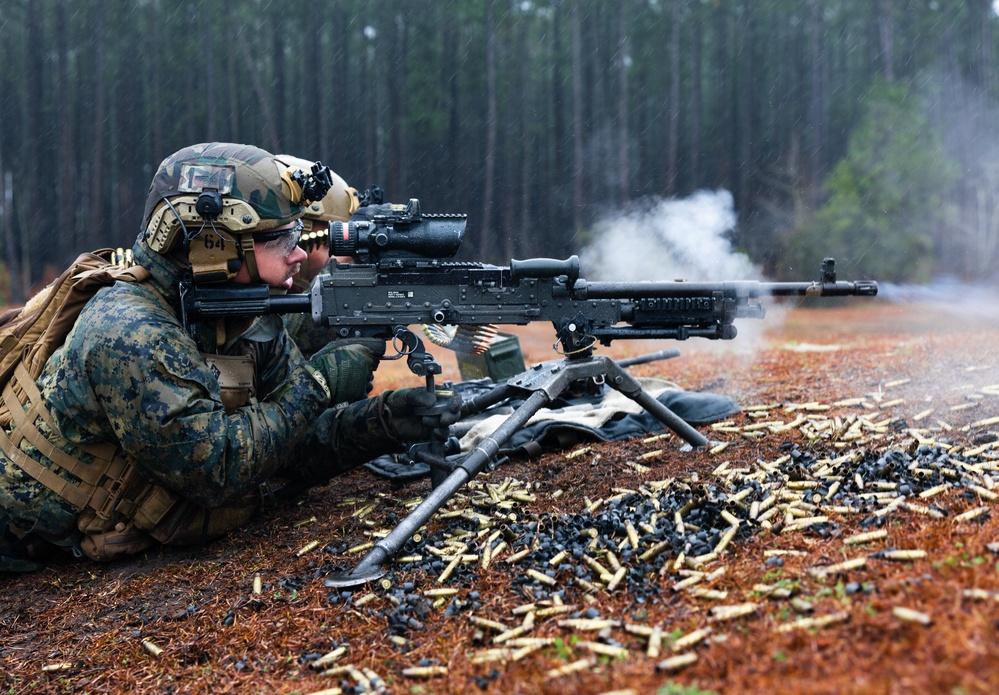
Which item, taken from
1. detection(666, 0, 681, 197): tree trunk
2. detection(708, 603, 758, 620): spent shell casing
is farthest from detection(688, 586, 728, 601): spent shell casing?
detection(666, 0, 681, 197): tree trunk

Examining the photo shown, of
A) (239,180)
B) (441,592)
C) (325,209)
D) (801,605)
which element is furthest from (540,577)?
(325,209)

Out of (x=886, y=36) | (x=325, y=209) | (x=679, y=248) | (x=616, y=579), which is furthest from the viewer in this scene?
(x=886, y=36)

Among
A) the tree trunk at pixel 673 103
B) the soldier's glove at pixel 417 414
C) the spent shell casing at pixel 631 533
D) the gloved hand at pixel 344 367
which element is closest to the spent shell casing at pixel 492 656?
the spent shell casing at pixel 631 533

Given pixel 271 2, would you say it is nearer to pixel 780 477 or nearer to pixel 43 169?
pixel 43 169

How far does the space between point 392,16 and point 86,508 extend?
3136cm

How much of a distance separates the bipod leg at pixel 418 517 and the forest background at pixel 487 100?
77.5 feet

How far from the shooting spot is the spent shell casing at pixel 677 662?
3.17 metres

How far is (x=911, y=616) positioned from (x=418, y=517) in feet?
8.83

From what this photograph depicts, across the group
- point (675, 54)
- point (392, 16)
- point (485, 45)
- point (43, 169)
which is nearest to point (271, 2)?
point (392, 16)

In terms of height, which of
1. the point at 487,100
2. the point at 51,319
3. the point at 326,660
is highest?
the point at 487,100

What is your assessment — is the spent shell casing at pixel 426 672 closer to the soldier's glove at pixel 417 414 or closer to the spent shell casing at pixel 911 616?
the spent shell casing at pixel 911 616

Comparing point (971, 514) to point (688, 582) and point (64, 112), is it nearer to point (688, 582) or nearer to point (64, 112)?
point (688, 582)

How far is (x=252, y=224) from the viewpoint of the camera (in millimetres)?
5148

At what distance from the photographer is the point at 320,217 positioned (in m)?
7.76
